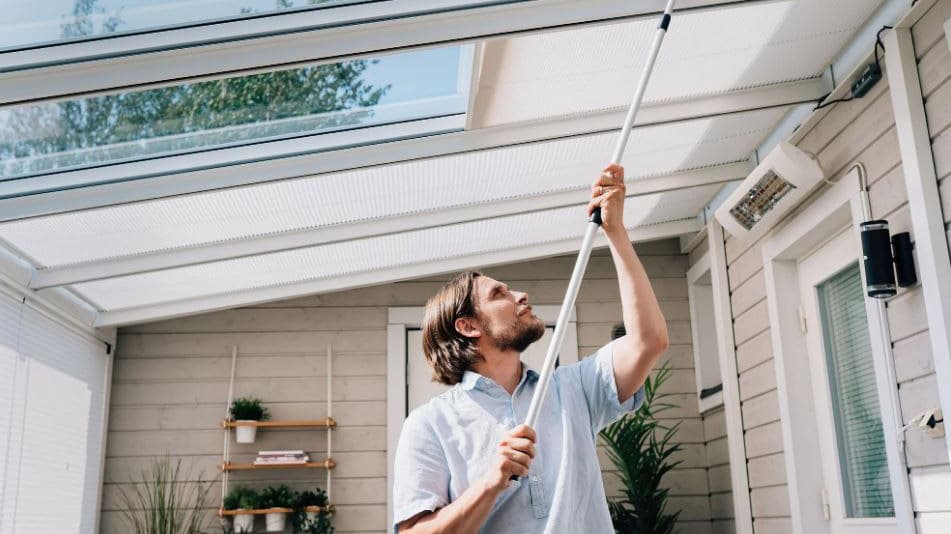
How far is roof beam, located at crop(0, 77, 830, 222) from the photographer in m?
3.70

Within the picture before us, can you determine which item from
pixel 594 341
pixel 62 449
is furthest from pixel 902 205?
pixel 62 449

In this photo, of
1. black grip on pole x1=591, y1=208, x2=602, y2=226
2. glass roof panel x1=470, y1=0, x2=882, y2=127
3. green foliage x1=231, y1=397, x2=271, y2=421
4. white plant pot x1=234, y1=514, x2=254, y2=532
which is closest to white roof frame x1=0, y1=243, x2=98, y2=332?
green foliage x1=231, y1=397, x2=271, y2=421

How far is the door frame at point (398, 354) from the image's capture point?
5.62 metres

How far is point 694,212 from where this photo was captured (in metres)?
5.55

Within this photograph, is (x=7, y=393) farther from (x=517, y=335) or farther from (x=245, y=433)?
(x=517, y=335)

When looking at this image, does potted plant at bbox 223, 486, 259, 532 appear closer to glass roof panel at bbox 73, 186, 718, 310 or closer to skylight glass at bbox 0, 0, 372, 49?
glass roof panel at bbox 73, 186, 718, 310

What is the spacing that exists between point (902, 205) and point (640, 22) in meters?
1.09

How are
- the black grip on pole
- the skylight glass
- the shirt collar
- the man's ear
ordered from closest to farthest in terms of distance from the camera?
1. the black grip on pole
2. the shirt collar
3. the man's ear
4. the skylight glass

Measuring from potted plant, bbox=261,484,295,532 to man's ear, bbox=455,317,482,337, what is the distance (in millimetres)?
3404

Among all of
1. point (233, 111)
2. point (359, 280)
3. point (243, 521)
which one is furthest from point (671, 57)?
point (243, 521)

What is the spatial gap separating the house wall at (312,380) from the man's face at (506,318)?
11.7 ft

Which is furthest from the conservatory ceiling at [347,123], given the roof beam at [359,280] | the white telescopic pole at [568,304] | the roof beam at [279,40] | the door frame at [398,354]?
the white telescopic pole at [568,304]

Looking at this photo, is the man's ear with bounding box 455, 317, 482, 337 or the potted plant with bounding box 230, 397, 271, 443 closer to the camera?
the man's ear with bounding box 455, 317, 482, 337

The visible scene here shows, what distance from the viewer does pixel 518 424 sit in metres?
2.04
